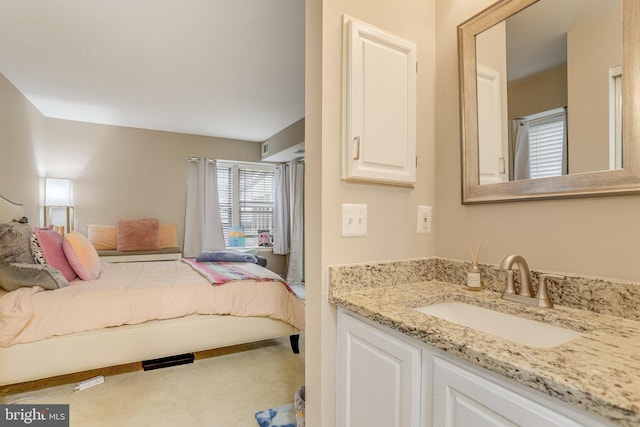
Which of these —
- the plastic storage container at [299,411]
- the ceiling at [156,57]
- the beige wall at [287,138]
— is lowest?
the plastic storage container at [299,411]

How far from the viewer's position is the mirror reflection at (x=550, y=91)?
981 millimetres

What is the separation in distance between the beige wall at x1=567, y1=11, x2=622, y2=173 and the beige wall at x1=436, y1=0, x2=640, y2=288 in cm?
14

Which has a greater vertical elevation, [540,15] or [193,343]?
[540,15]

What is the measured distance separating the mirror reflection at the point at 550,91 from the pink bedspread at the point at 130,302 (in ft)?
6.04

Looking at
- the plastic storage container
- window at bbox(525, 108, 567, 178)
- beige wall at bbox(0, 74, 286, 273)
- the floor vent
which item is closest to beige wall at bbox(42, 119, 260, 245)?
beige wall at bbox(0, 74, 286, 273)

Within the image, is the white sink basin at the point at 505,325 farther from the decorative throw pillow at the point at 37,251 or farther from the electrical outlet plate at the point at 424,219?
the decorative throw pillow at the point at 37,251

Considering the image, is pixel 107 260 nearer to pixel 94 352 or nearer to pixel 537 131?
pixel 94 352

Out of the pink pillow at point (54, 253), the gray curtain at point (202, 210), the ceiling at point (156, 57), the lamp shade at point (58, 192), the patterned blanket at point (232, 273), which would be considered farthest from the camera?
the gray curtain at point (202, 210)

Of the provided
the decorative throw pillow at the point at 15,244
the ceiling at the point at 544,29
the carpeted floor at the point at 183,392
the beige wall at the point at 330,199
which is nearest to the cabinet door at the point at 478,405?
the beige wall at the point at 330,199

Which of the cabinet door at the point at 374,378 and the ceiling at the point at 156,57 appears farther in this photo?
the ceiling at the point at 156,57

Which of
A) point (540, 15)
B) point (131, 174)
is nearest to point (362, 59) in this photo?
point (540, 15)

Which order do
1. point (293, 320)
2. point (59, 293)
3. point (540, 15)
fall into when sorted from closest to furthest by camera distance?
point (540, 15), point (59, 293), point (293, 320)

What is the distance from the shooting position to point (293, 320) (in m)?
2.61

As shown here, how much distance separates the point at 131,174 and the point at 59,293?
3323 mm
